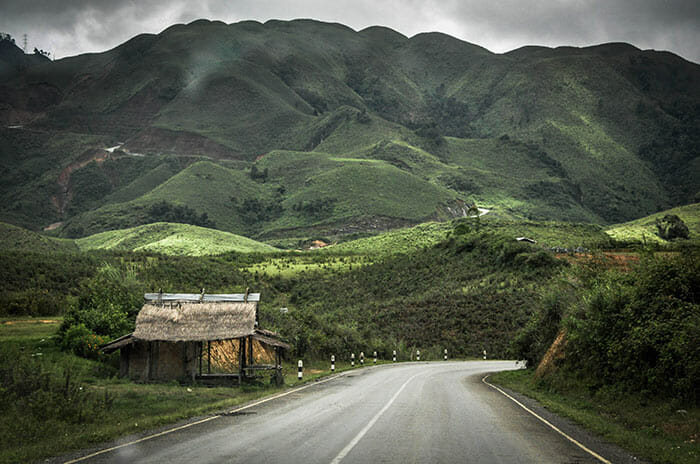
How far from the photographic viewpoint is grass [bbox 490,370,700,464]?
10039 mm

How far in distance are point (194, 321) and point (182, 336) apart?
751mm

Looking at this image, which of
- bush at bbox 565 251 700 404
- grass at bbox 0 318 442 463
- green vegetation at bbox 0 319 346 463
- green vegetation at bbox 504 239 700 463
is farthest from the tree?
green vegetation at bbox 0 319 346 463

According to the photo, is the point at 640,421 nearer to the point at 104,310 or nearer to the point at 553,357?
the point at 553,357

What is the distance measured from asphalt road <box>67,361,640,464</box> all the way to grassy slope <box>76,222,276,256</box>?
91.5 m

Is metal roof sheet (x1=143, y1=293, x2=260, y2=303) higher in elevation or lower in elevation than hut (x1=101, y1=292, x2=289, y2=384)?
higher

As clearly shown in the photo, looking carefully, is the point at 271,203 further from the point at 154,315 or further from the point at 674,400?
the point at 674,400

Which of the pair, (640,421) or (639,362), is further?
(639,362)

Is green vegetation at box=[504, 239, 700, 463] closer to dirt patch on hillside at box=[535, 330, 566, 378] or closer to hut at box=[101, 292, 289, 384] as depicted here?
dirt patch on hillside at box=[535, 330, 566, 378]

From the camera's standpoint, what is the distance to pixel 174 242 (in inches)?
4341

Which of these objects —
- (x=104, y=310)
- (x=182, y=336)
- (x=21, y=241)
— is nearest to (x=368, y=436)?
(x=182, y=336)

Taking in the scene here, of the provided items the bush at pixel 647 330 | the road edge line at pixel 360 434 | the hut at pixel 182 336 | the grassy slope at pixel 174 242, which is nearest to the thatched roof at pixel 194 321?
the hut at pixel 182 336

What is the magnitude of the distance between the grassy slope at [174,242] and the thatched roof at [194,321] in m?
83.1

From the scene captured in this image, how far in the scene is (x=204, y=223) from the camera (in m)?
160

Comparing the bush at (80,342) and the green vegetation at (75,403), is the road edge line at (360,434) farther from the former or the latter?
the bush at (80,342)
